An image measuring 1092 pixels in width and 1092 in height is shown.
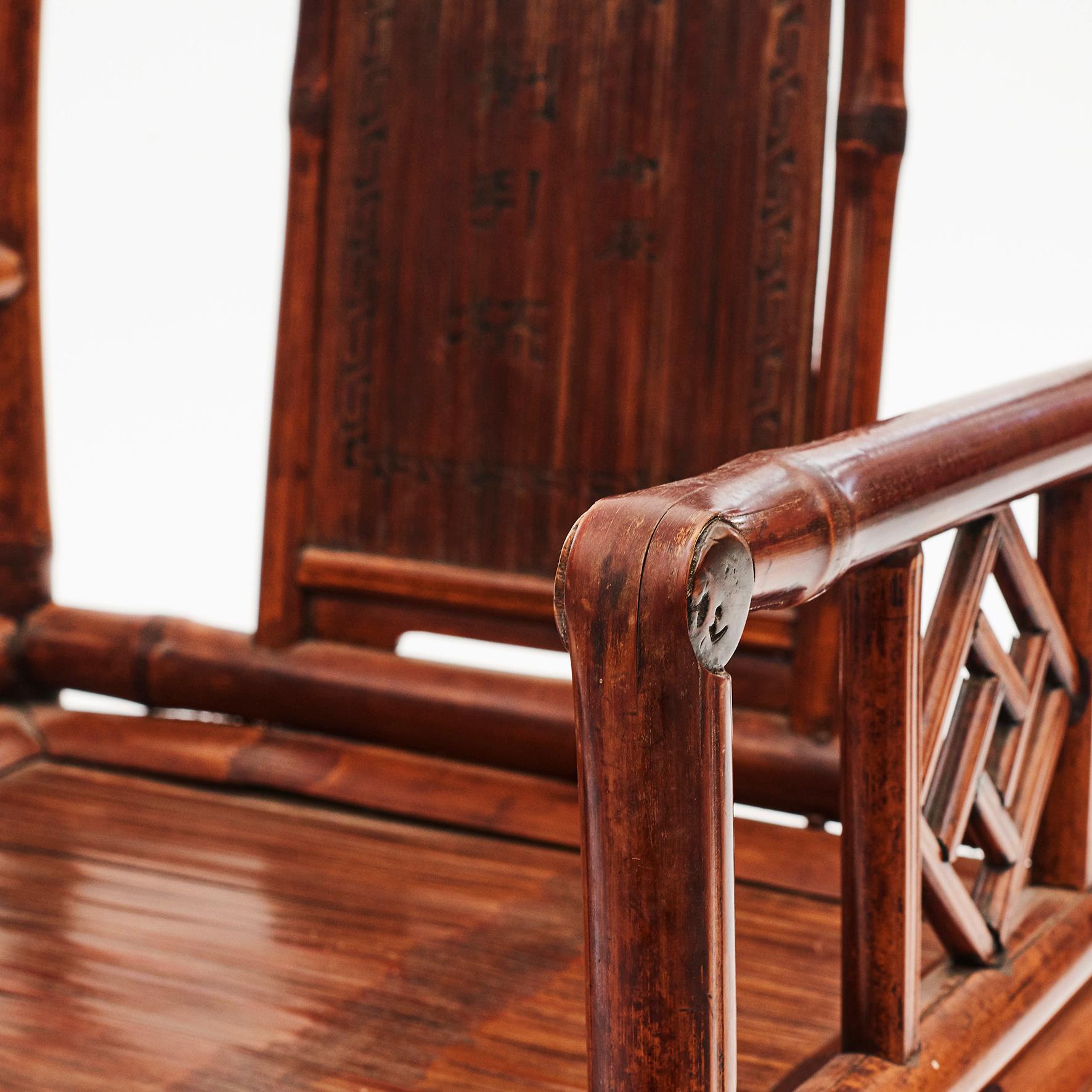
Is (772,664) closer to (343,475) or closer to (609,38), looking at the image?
(343,475)

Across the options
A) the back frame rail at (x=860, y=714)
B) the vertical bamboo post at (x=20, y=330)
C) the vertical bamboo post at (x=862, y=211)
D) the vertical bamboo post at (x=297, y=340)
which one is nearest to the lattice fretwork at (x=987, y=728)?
the back frame rail at (x=860, y=714)

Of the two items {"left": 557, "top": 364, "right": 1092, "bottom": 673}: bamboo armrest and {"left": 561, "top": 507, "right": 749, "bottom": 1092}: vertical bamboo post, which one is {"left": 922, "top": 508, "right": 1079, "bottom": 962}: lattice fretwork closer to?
{"left": 557, "top": 364, "right": 1092, "bottom": 673}: bamboo armrest

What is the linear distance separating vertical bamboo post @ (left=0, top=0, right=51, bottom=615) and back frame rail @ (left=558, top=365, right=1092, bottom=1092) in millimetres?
1081

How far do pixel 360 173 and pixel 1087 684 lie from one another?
2.84 feet

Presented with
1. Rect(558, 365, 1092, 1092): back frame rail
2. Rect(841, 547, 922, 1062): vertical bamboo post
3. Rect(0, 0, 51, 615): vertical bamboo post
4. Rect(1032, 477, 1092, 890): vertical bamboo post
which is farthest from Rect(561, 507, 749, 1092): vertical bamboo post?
Rect(0, 0, 51, 615): vertical bamboo post

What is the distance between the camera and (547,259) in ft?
4.93

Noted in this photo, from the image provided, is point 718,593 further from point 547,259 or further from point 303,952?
point 547,259

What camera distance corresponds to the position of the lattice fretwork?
3.13 feet

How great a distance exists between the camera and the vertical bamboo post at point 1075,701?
45.5 inches

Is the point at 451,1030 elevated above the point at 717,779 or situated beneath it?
situated beneath

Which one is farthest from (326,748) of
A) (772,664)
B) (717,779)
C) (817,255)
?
(717,779)

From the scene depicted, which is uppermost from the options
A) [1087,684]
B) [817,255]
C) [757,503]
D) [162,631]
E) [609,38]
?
[609,38]

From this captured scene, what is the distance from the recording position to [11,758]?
159 cm

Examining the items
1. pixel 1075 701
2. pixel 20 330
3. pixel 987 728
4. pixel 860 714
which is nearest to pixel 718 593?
pixel 860 714
